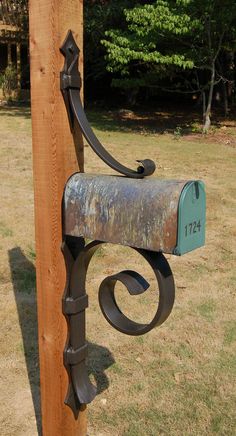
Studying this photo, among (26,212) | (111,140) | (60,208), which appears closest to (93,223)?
(60,208)

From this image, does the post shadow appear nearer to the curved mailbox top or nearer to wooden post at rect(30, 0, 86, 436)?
wooden post at rect(30, 0, 86, 436)

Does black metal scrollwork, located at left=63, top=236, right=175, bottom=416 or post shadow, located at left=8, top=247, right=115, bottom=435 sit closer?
black metal scrollwork, located at left=63, top=236, right=175, bottom=416

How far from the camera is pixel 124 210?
143 cm

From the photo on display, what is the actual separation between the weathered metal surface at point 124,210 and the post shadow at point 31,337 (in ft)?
4.41

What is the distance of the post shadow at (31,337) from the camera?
2.74 m

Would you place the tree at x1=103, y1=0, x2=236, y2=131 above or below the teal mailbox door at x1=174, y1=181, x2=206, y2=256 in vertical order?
above

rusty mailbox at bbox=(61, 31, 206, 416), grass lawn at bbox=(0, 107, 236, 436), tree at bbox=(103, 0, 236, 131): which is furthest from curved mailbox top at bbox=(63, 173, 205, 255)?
tree at bbox=(103, 0, 236, 131)

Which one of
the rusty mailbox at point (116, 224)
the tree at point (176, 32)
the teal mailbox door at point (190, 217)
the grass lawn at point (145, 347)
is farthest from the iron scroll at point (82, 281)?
the tree at point (176, 32)

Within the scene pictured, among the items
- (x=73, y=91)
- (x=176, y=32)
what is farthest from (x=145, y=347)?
(x=176, y=32)

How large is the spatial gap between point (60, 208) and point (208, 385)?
165 cm

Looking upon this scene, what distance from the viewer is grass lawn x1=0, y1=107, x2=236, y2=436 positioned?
249 cm

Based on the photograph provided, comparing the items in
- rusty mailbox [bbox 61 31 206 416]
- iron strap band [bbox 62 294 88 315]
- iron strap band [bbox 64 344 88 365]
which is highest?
rusty mailbox [bbox 61 31 206 416]

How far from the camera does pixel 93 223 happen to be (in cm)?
152

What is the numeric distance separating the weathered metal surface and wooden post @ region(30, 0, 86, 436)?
0.24 ft
